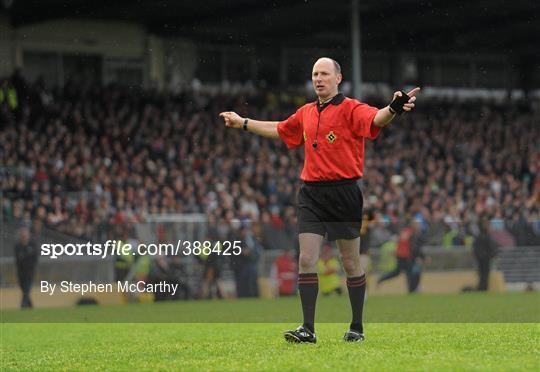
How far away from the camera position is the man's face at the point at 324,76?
8.27 m

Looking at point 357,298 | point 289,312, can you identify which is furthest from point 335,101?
point 289,312

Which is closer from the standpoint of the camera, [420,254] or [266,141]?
[420,254]

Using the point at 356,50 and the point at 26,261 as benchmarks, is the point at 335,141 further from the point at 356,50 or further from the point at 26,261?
the point at 356,50

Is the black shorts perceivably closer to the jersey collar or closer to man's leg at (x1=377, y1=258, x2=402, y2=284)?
the jersey collar

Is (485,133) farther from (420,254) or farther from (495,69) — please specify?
(420,254)

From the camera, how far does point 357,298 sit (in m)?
8.50

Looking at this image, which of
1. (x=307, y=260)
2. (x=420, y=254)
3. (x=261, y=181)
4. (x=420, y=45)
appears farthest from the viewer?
(x=420, y=45)

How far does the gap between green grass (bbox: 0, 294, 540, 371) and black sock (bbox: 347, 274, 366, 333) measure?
0.57 feet

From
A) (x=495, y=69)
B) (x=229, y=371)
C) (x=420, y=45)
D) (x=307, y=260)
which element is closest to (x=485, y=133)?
A: (x=420, y=45)

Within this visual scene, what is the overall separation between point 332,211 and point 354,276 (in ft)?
1.85

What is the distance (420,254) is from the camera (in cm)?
2256

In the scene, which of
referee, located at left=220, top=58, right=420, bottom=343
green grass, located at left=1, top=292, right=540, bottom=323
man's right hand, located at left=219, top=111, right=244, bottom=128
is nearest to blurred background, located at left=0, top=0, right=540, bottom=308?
green grass, located at left=1, top=292, right=540, bottom=323

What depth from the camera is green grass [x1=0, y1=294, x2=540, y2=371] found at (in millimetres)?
6684

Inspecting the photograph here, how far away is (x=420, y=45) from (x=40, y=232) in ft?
61.8
